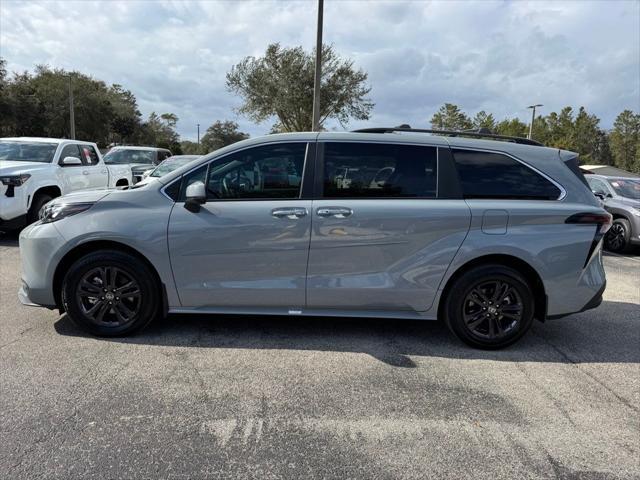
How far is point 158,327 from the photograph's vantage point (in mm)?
4395

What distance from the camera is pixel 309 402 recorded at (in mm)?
3168

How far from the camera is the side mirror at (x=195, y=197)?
12.7 feet

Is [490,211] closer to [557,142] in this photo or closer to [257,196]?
[257,196]

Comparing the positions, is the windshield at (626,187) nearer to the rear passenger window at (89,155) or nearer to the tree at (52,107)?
the rear passenger window at (89,155)

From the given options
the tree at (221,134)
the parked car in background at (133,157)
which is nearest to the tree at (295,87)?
the parked car in background at (133,157)

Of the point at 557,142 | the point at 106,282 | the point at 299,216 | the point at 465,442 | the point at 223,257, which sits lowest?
the point at 465,442

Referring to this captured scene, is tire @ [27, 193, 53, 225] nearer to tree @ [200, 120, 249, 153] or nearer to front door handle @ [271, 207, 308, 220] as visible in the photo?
front door handle @ [271, 207, 308, 220]

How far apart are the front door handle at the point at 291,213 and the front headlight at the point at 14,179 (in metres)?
6.33

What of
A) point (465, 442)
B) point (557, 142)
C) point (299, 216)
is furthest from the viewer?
point (557, 142)

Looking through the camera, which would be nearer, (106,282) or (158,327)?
(106,282)

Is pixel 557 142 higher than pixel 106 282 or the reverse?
higher

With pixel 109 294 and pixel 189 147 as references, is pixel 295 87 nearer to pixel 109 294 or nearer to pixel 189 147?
pixel 109 294

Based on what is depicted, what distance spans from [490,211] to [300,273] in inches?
65.3

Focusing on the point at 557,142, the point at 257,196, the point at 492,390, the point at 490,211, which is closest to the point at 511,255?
the point at 490,211
